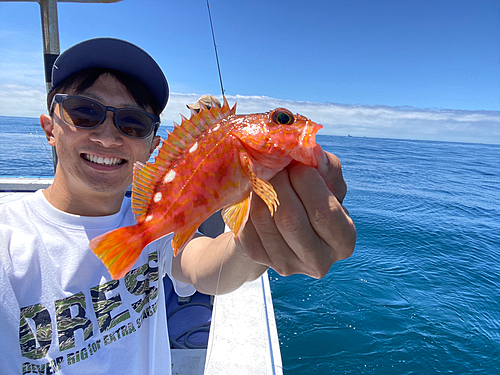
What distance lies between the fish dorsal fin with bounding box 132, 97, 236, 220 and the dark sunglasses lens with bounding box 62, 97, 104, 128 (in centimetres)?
79

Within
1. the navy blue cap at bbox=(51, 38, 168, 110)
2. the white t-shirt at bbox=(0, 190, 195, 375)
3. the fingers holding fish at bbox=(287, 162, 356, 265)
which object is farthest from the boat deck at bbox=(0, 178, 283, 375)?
the navy blue cap at bbox=(51, 38, 168, 110)

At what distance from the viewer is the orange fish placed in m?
1.53

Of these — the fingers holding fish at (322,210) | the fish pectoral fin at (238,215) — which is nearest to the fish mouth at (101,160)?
the fish pectoral fin at (238,215)

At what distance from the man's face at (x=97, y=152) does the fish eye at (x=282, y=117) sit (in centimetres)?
113

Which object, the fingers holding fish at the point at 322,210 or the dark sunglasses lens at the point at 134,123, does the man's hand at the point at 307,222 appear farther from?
the dark sunglasses lens at the point at 134,123

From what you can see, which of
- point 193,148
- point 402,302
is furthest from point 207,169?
point 402,302

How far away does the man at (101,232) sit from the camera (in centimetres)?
156

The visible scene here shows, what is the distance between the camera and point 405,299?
7902 millimetres

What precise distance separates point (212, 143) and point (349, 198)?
56.9ft

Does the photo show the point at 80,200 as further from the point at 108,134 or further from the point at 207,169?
the point at 207,169

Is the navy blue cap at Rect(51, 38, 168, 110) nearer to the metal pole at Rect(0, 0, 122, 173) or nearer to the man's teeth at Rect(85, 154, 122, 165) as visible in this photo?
the man's teeth at Rect(85, 154, 122, 165)

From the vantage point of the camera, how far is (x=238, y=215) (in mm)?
1619

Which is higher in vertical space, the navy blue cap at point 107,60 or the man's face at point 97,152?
the navy blue cap at point 107,60

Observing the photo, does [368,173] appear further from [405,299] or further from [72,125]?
[72,125]
